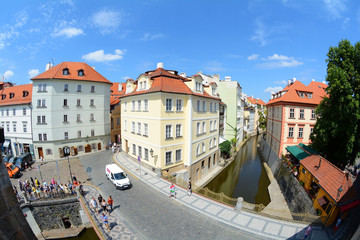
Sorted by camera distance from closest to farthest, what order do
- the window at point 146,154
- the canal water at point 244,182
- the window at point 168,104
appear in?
1. the window at point 168,104
2. the window at point 146,154
3. the canal water at point 244,182

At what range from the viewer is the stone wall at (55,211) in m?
17.4

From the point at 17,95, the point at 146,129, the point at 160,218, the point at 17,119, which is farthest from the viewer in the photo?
the point at 17,95

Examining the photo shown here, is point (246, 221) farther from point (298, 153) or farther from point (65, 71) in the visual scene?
point (65, 71)

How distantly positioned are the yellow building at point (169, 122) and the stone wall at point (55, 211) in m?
9.10

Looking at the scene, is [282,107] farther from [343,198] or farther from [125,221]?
[125,221]

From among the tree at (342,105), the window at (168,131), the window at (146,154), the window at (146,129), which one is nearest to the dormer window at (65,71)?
the window at (146,129)

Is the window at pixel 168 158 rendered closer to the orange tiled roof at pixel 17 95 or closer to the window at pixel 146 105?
the window at pixel 146 105

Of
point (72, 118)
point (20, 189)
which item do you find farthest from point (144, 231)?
point (72, 118)

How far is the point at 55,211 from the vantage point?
699 inches

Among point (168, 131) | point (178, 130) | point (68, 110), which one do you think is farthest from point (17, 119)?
point (178, 130)

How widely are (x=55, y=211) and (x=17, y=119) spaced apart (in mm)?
22509

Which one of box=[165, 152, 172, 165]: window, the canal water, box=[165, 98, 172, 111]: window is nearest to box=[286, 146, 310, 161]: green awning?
the canal water

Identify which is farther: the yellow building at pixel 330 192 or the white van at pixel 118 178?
the white van at pixel 118 178

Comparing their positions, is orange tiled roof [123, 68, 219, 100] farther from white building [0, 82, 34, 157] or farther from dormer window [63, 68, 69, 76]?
white building [0, 82, 34, 157]
